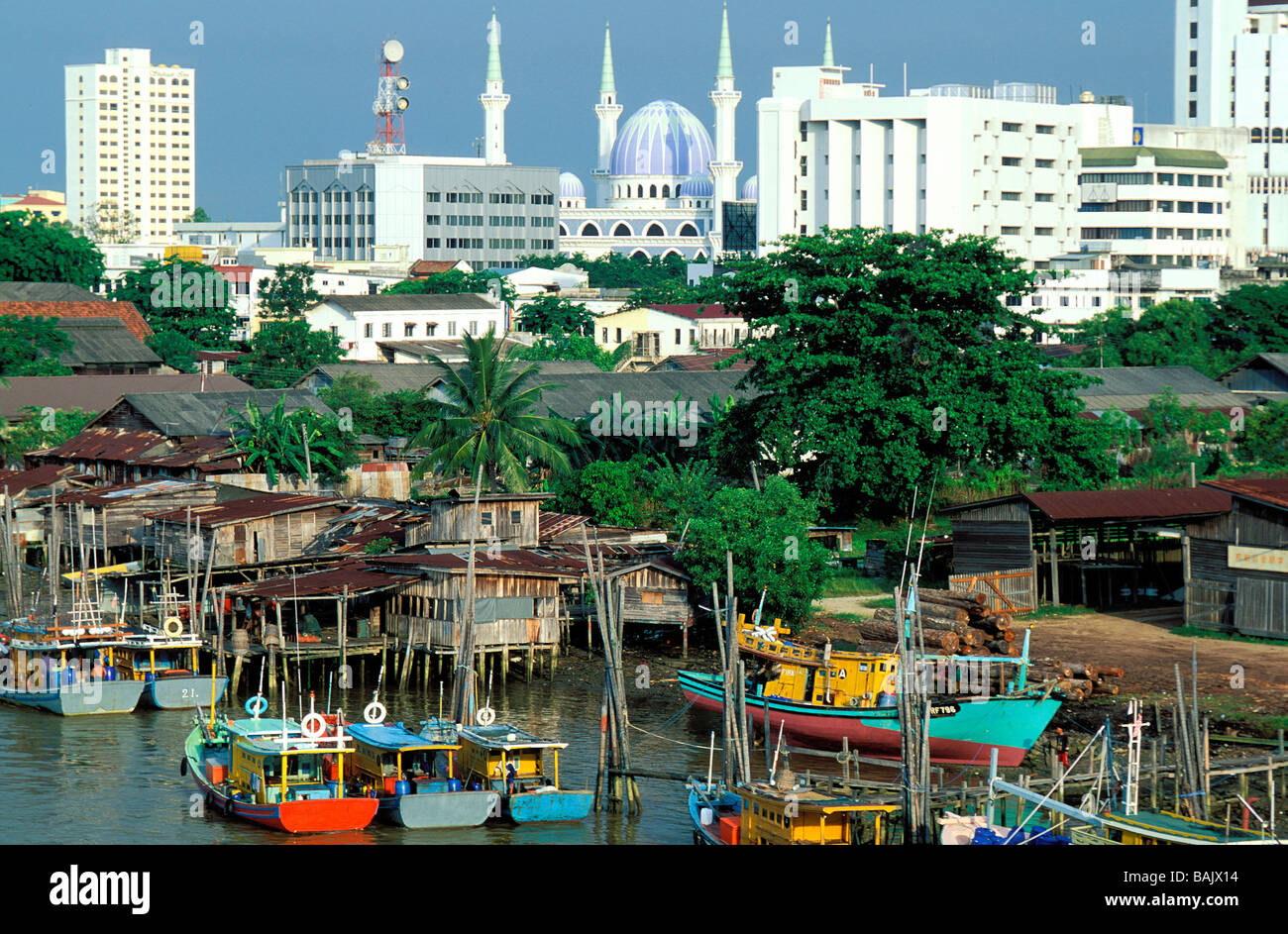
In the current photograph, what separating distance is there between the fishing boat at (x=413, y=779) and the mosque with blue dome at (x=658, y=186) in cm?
14445

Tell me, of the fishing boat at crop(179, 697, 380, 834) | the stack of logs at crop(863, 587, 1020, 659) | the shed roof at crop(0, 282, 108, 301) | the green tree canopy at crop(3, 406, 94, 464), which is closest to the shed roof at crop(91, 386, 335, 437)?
the green tree canopy at crop(3, 406, 94, 464)

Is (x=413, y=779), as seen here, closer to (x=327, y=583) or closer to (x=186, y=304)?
(x=327, y=583)

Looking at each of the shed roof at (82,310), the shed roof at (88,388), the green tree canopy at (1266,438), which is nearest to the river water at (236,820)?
the green tree canopy at (1266,438)

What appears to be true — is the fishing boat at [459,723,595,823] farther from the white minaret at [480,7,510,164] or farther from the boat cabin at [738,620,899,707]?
the white minaret at [480,7,510,164]

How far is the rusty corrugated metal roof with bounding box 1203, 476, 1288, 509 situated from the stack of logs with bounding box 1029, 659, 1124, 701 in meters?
5.35

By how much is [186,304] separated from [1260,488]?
6719cm

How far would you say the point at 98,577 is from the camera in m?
44.2

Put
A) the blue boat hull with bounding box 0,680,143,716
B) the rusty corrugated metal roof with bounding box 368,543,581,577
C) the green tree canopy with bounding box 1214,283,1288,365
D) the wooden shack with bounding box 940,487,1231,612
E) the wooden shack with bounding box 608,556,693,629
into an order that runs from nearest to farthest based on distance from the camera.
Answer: the blue boat hull with bounding box 0,680,143,716 → the rusty corrugated metal roof with bounding box 368,543,581,577 → the wooden shack with bounding box 940,487,1231,612 → the wooden shack with bounding box 608,556,693,629 → the green tree canopy with bounding box 1214,283,1288,365

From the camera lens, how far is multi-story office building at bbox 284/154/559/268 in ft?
491

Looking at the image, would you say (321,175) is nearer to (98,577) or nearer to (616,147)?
(616,147)

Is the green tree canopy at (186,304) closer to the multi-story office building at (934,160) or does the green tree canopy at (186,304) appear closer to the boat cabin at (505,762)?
the multi-story office building at (934,160)

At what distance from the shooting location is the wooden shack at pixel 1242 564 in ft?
117

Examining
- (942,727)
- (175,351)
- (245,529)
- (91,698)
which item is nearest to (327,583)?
(91,698)

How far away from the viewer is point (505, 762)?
87.1 feet
